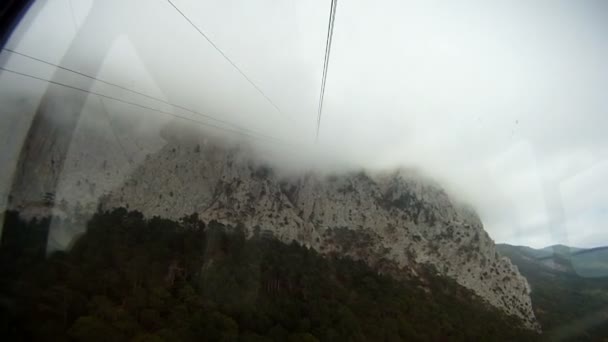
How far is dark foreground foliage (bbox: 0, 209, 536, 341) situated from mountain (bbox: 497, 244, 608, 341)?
3531 mm

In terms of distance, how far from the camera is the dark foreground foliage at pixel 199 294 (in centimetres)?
1165

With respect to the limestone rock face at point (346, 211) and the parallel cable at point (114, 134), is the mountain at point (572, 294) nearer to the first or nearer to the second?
the limestone rock face at point (346, 211)

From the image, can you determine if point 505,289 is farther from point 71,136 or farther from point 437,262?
point 71,136

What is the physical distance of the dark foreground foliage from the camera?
1165 centimetres

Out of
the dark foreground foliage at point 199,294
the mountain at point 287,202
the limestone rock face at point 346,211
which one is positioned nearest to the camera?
the dark foreground foliage at point 199,294

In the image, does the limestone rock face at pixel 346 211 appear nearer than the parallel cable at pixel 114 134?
No

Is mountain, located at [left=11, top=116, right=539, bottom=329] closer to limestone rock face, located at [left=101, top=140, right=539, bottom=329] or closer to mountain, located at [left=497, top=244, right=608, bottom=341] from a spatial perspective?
limestone rock face, located at [left=101, top=140, right=539, bottom=329]

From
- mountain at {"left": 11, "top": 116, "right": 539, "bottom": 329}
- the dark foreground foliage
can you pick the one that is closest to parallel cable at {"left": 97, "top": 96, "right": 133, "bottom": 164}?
mountain at {"left": 11, "top": 116, "right": 539, "bottom": 329}

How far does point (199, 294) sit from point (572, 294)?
86.0 feet

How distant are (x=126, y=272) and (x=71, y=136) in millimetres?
15234

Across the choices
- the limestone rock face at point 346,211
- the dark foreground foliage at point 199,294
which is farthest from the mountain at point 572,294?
the limestone rock face at point 346,211

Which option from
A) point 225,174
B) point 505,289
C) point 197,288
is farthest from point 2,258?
point 505,289

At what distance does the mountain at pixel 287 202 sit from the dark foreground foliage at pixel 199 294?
2267 millimetres

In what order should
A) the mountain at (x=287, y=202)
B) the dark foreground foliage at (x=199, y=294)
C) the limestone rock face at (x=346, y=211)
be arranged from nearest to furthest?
the dark foreground foliage at (x=199, y=294), the mountain at (x=287, y=202), the limestone rock face at (x=346, y=211)
